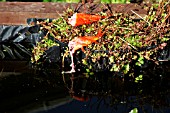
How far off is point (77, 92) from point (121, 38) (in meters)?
1.49

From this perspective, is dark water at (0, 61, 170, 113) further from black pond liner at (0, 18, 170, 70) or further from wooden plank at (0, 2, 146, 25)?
wooden plank at (0, 2, 146, 25)

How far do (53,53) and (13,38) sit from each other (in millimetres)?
1412

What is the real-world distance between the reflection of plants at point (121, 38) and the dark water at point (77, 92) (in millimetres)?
269

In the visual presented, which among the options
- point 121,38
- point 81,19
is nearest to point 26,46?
point 81,19

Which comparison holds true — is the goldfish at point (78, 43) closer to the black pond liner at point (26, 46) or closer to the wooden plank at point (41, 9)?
the black pond liner at point (26, 46)

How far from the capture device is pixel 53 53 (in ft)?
22.7

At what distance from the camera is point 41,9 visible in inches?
314

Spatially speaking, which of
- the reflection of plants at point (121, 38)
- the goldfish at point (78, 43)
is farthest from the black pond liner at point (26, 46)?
the goldfish at point (78, 43)

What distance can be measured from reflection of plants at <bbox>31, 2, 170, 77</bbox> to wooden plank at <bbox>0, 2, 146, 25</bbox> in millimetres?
431

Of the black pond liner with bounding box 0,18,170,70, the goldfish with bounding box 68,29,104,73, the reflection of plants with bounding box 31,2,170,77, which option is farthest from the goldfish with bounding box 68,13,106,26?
the goldfish with bounding box 68,29,104,73

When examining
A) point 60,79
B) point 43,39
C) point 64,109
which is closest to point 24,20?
point 43,39

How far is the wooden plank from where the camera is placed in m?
7.86

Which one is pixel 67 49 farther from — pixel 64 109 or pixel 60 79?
pixel 64 109

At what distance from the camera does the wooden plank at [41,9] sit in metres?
7.86
